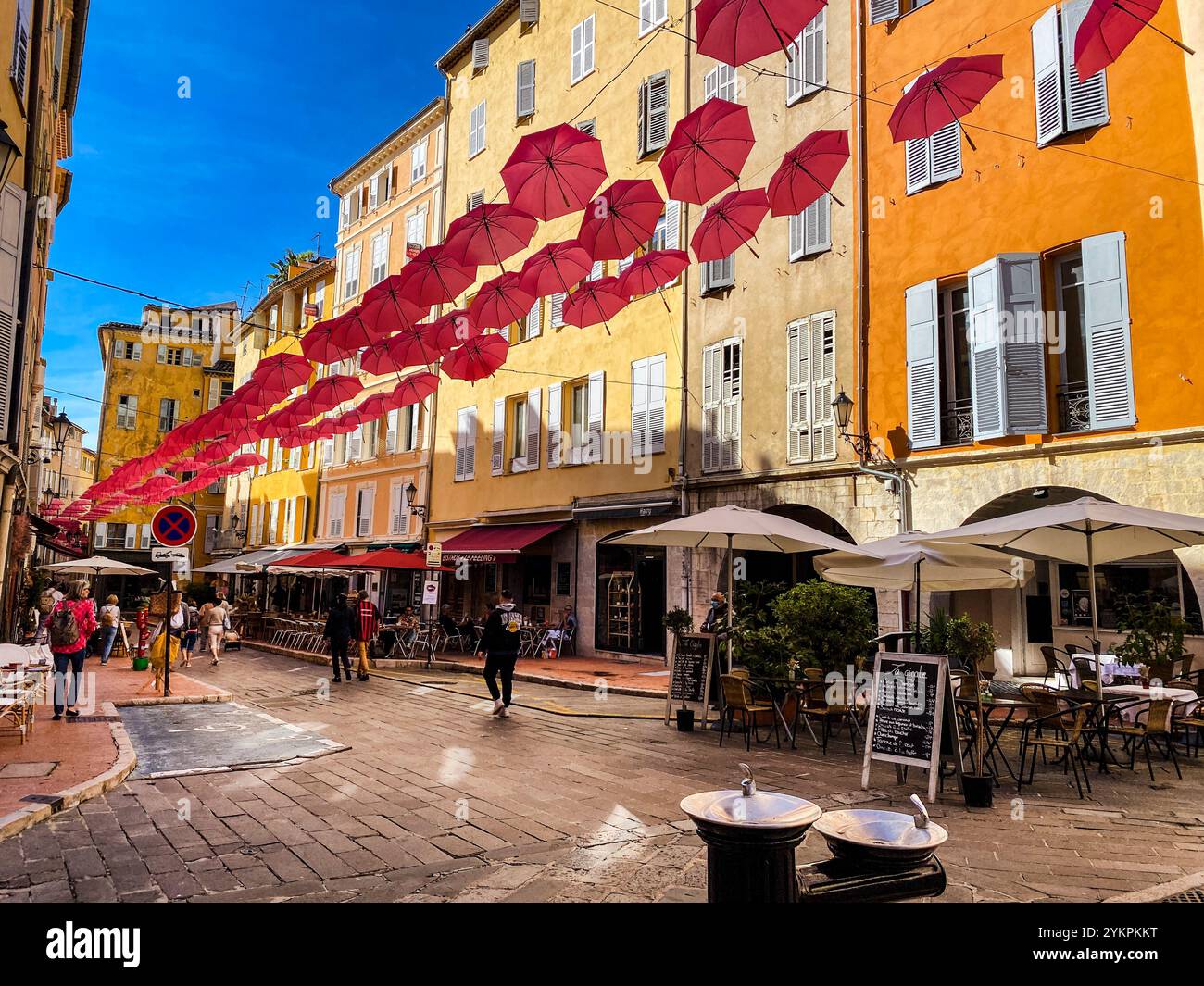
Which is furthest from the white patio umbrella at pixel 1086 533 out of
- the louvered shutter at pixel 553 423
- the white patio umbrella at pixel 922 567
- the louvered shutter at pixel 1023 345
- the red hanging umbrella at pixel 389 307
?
the louvered shutter at pixel 553 423

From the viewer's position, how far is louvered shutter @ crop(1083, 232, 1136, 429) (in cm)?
1085

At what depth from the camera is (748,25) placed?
17.7ft

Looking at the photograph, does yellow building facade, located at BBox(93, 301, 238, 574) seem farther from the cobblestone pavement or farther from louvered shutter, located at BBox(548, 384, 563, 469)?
the cobblestone pavement

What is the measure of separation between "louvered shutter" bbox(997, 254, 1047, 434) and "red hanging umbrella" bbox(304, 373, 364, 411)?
952 cm

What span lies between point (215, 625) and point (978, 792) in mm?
18653

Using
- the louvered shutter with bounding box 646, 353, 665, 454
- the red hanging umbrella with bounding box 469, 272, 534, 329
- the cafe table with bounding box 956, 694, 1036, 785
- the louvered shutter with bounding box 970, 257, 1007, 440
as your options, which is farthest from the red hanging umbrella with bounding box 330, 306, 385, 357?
the louvered shutter with bounding box 646, 353, 665, 454

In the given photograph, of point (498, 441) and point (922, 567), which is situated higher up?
point (498, 441)

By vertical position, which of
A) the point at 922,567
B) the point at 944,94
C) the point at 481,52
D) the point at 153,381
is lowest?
the point at 922,567

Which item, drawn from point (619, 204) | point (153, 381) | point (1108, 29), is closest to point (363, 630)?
point (619, 204)

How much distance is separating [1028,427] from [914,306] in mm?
2868

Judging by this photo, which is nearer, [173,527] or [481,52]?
[173,527]

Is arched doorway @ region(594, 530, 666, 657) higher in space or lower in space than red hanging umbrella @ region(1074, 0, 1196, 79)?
lower

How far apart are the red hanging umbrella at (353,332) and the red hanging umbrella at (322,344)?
0.23 ft

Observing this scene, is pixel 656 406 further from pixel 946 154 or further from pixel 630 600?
pixel 946 154
